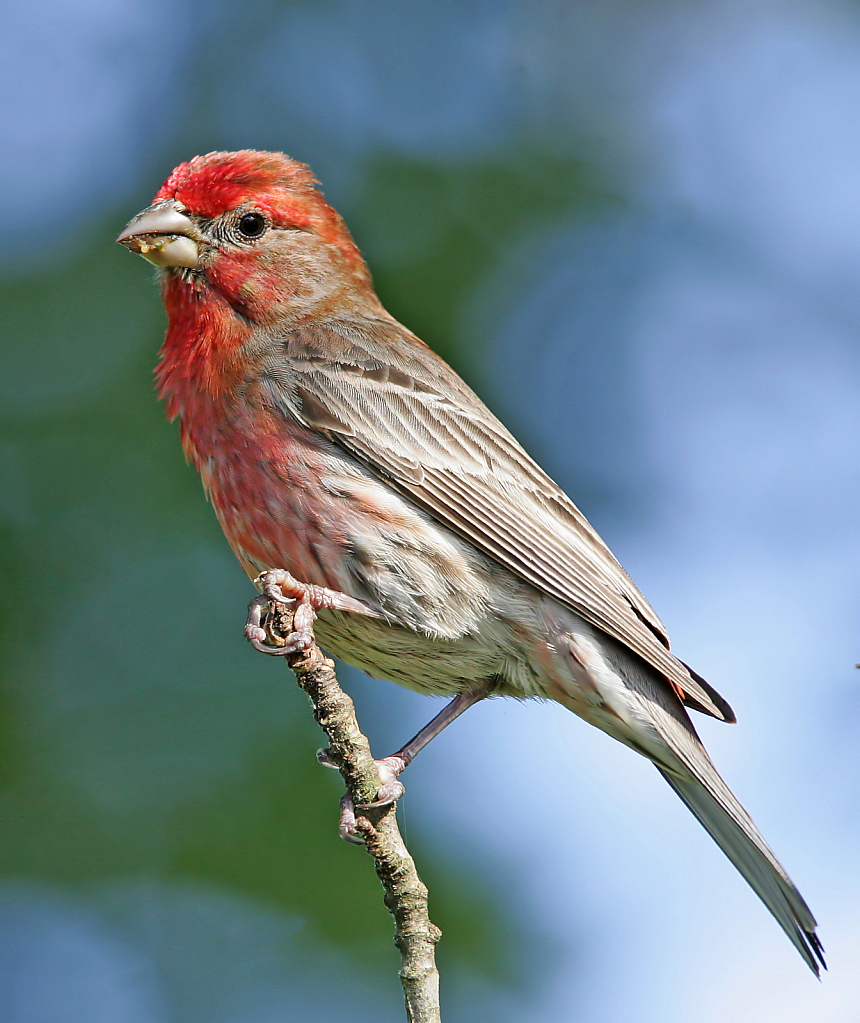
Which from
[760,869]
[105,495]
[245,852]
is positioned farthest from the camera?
[105,495]

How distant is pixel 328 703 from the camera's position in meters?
3.22

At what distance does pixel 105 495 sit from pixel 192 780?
1489 mm

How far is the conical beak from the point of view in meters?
4.36

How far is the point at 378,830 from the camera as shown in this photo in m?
3.34

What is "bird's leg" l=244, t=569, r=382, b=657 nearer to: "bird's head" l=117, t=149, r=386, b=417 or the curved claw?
the curved claw

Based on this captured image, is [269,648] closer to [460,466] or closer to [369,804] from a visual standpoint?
[369,804]

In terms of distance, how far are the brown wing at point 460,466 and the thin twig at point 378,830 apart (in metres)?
0.97

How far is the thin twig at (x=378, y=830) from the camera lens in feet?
10.3

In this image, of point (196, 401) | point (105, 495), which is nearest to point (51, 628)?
point (105, 495)

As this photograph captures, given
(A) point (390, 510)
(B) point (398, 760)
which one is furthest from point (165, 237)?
(B) point (398, 760)

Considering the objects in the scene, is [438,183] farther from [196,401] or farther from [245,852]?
[245,852]

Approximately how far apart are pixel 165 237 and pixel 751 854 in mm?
3150

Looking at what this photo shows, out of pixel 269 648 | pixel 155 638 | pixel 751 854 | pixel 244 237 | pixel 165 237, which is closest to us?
pixel 269 648

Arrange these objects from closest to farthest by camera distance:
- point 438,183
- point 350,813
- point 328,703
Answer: point 328,703 < point 350,813 < point 438,183
